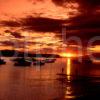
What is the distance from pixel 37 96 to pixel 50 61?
105 metres

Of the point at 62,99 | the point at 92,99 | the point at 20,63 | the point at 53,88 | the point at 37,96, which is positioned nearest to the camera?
the point at 92,99

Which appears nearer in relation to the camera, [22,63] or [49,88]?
[49,88]

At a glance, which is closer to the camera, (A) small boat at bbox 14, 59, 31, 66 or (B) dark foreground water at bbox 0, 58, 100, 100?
(B) dark foreground water at bbox 0, 58, 100, 100

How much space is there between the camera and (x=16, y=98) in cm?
2395

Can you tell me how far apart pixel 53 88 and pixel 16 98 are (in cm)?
736

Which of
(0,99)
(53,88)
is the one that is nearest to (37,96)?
(0,99)

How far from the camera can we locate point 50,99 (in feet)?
76.7

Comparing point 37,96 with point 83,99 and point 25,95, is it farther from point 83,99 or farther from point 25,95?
point 83,99

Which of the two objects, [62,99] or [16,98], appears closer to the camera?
[62,99]

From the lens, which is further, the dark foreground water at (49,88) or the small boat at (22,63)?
the small boat at (22,63)

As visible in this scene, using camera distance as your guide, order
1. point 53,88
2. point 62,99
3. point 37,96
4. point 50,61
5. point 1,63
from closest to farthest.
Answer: point 62,99 → point 37,96 → point 53,88 → point 1,63 → point 50,61

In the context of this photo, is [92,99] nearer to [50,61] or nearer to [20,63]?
[20,63]

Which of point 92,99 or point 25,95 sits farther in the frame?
point 25,95


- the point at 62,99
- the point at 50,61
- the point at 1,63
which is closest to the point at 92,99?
the point at 62,99
